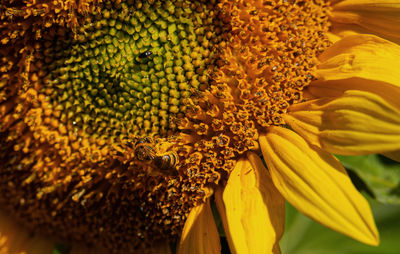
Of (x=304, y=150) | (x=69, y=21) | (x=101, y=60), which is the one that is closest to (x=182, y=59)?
(x=101, y=60)

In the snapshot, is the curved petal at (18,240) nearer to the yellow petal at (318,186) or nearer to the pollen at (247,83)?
the pollen at (247,83)

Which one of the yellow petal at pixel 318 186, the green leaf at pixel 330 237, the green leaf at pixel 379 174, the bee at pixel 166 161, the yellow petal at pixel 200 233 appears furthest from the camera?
the green leaf at pixel 330 237

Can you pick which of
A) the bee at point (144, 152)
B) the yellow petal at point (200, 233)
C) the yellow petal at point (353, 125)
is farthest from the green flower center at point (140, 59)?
the yellow petal at point (353, 125)

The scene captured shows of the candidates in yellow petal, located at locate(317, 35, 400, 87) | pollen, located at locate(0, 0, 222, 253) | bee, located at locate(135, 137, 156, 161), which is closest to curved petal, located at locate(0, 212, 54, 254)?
pollen, located at locate(0, 0, 222, 253)

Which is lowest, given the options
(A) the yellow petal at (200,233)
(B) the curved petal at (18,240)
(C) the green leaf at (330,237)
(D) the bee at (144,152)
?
(C) the green leaf at (330,237)

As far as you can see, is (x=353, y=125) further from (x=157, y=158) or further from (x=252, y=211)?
(x=157, y=158)

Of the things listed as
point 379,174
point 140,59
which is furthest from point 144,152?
point 379,174

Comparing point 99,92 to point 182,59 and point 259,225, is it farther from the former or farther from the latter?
point 259,225
